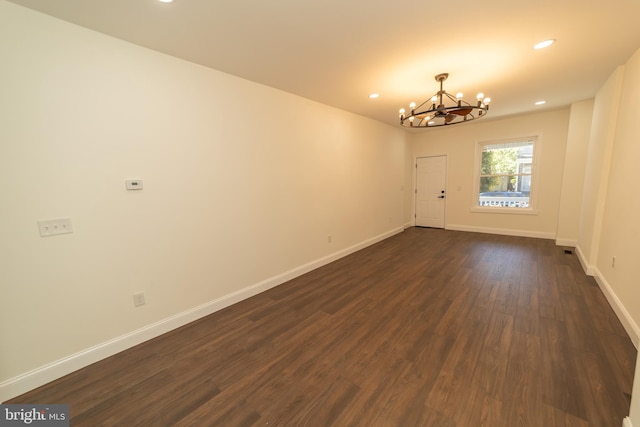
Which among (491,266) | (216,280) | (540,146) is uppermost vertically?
(540,146)

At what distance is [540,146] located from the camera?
5348 millimetres

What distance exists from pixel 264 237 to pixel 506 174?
5928mm

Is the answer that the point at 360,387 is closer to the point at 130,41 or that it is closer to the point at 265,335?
the point at 265,335

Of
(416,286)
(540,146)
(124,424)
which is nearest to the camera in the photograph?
(124,424)

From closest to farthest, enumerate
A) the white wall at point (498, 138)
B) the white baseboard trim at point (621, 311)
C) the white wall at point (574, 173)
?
the white baseboard trim at point (621, 311)
the white wall at point (574, 173)
the white wall at point (498, 138)

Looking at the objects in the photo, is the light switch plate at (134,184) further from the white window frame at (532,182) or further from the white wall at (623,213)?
the white window frame at (532,182)

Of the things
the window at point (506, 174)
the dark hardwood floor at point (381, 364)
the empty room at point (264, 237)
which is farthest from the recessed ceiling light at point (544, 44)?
the window at point (506, 174)

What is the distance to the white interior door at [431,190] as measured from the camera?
677 cm

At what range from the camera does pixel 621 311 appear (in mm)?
2402

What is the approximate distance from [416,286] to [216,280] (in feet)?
8.42

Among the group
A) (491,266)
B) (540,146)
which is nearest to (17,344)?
(491,266)

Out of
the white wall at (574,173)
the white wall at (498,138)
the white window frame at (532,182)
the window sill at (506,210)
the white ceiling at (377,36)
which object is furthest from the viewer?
the window sill at (506,210)

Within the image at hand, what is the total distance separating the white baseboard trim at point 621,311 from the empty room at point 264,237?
41 mm

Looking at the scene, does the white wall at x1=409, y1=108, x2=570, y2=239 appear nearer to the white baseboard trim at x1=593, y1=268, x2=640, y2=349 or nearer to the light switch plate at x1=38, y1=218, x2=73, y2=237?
the white baseboard trim at x1=593, y1=268, x2=640, y2=349
